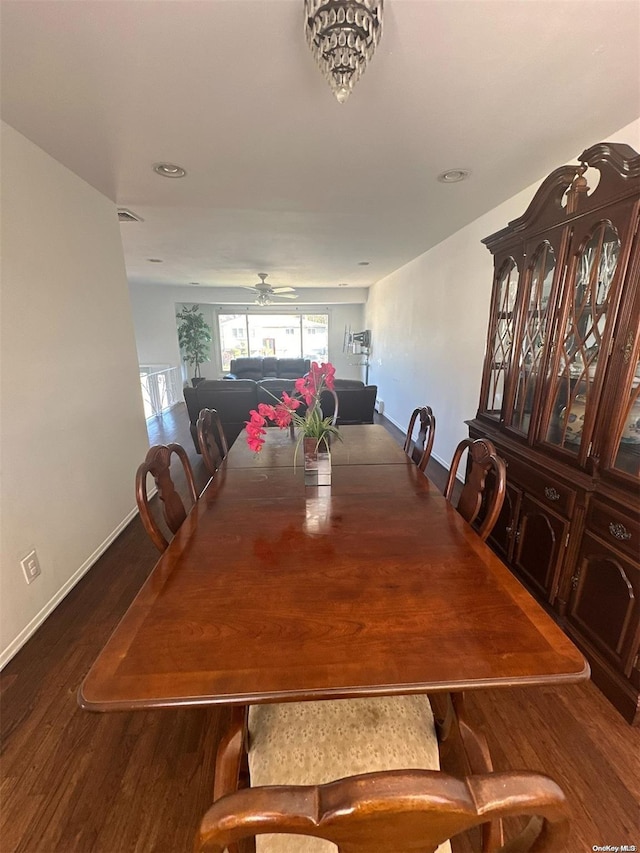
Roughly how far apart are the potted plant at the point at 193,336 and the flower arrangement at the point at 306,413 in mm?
7118

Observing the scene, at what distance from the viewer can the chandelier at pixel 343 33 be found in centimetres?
90

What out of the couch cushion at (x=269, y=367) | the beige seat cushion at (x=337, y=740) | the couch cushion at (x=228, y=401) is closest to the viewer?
the beige seat cushion at (x=337, y=740)

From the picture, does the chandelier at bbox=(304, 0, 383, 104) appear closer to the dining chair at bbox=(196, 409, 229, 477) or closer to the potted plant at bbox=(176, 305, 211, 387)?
the dining chair at bbox=(196, 409, 229, 477)

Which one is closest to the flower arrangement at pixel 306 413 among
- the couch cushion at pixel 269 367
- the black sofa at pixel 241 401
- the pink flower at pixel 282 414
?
the pink flower at pixel 282 414

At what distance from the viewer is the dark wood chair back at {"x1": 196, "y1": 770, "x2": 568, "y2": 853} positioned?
16.1 inches

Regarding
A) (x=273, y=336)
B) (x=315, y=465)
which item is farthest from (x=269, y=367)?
(x=315, y=465)

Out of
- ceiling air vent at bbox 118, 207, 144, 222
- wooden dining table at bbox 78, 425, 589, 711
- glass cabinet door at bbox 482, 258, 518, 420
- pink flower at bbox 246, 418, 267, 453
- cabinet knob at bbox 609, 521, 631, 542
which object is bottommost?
cabinet knob at bbox 609, 521, 631, 542

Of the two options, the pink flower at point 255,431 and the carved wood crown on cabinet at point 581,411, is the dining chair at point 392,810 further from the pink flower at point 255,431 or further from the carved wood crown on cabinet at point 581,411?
the carved wood crown on cabinet at point 581,411

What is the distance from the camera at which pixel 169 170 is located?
86.4 inches

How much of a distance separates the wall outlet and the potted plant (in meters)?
6.67

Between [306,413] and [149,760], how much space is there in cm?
141

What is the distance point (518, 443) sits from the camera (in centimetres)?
204

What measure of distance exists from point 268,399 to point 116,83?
2.96 metres

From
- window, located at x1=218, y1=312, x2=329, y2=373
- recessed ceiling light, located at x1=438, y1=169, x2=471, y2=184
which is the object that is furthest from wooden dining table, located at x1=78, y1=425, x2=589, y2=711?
window, located at x1=218, y1=312, x2=329, y2=373
